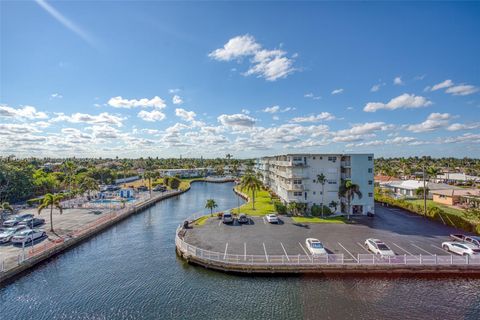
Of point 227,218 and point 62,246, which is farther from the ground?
point 227,218

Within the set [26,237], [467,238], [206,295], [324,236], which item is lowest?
[206,295]

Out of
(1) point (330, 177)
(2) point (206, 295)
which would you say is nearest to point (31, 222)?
(2) point (206, 295)

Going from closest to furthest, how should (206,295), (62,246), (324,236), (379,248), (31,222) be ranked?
(206,295)
(379,248)
(62,246)
(324,236)
(31,222)

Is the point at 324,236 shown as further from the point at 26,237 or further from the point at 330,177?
the point at 26,237

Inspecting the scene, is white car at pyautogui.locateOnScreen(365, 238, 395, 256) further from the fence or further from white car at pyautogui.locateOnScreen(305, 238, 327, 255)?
white car at pyautogui.locateOnScreen(305, 238, 327, 255)

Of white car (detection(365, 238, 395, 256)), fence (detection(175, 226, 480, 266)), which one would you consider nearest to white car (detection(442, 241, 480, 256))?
fence (detection(175, 226, 480, 266))

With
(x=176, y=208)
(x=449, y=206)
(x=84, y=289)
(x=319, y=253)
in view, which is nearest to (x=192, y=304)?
(x=84, y=289)
